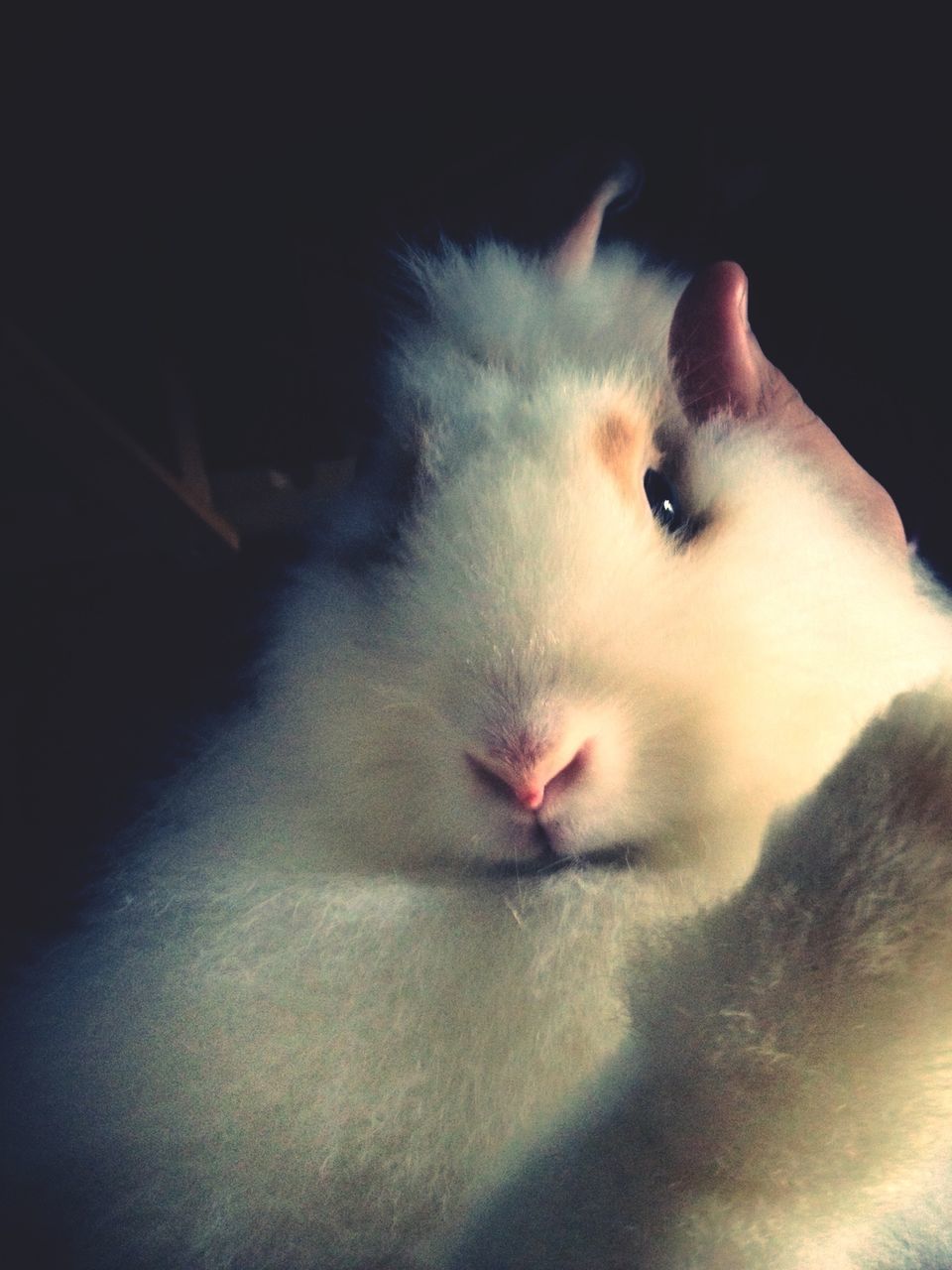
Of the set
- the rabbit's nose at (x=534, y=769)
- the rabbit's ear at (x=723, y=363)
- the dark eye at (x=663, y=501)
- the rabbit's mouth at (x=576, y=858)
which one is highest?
the rabbit's ear at (x=723, y=363)

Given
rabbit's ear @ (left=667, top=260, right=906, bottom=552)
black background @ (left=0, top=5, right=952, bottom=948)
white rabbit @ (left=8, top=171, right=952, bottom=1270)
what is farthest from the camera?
black background @ (left=0, top=5, right=952, bottom=948)

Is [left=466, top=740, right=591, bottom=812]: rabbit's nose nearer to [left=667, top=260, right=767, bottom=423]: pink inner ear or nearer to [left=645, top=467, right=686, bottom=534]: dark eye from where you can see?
[left=645, top=467, right=686, bottom=534]: dark eye

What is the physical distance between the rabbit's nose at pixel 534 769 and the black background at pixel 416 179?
Answer: 0.40 m

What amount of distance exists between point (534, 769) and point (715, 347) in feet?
1.17

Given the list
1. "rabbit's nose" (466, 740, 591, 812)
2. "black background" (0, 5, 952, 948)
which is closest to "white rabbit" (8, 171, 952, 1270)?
"rabbit's nose" (466, 740, 591, 812)

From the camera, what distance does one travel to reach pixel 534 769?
0.47 meters

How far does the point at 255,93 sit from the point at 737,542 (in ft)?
2.09

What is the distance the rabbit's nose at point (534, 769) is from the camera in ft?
1.54

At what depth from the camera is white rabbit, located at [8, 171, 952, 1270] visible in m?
0.38

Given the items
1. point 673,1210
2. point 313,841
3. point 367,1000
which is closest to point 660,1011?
point 673,1210

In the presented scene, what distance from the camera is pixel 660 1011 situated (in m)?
0.40

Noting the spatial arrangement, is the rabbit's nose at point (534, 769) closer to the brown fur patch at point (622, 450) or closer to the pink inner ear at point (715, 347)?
the brown fur patch at point (622, 450)

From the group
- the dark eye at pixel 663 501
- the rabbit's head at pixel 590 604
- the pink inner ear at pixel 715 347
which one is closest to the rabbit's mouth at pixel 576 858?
the rabbit's head at pixel 590 604

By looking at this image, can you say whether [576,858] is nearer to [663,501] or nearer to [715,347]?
[663,501]
